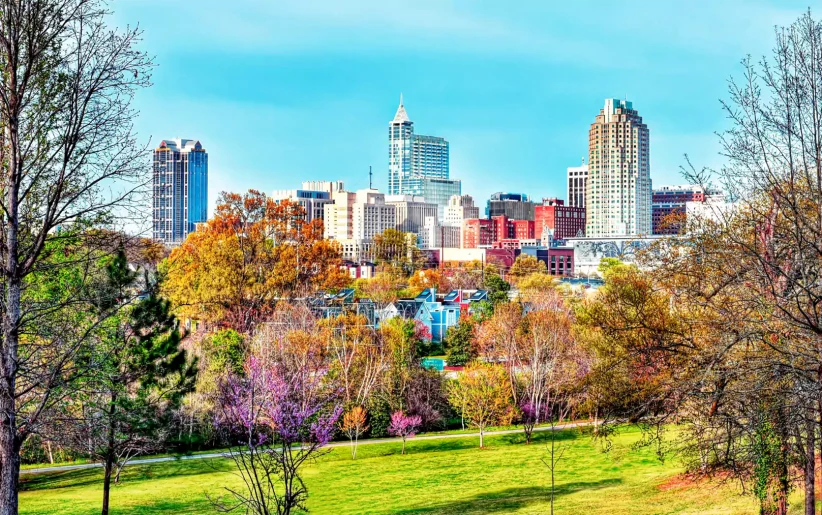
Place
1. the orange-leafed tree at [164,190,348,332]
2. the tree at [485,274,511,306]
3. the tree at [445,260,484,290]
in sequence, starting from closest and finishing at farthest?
the orange-leafed tree at [164,190,348,332] < the tree at [485,274,511,306] < the tree at [445,260,484,290]

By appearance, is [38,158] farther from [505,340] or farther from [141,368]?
[505,340]

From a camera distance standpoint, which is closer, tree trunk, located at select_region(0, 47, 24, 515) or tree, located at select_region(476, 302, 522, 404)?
tree trunk, located at select_region(0, 47, 24, 515)

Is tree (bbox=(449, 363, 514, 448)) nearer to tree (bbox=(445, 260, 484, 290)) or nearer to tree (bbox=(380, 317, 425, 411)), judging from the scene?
tree (bbox=(380, 317, 425, 411))

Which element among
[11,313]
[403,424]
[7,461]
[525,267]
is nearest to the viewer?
[11,313]

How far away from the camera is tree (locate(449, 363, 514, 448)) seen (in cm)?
3875

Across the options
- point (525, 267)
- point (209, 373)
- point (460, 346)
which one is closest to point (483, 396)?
point (209, 373)

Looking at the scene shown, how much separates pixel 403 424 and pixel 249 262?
1480 centimetres

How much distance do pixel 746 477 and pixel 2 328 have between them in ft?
43.3

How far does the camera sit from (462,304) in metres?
66.3

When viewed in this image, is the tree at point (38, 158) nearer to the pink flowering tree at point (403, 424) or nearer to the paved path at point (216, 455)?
the paved path at point (216, 455)

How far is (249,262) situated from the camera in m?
47.5

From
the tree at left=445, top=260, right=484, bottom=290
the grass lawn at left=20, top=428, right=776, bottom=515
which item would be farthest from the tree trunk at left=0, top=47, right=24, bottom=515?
the tree at left=445, top=260, right=484, bottom=290

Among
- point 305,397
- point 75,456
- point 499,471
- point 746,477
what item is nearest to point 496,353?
point 499,471

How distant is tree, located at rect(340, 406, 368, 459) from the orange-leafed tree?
1020 centimetres
